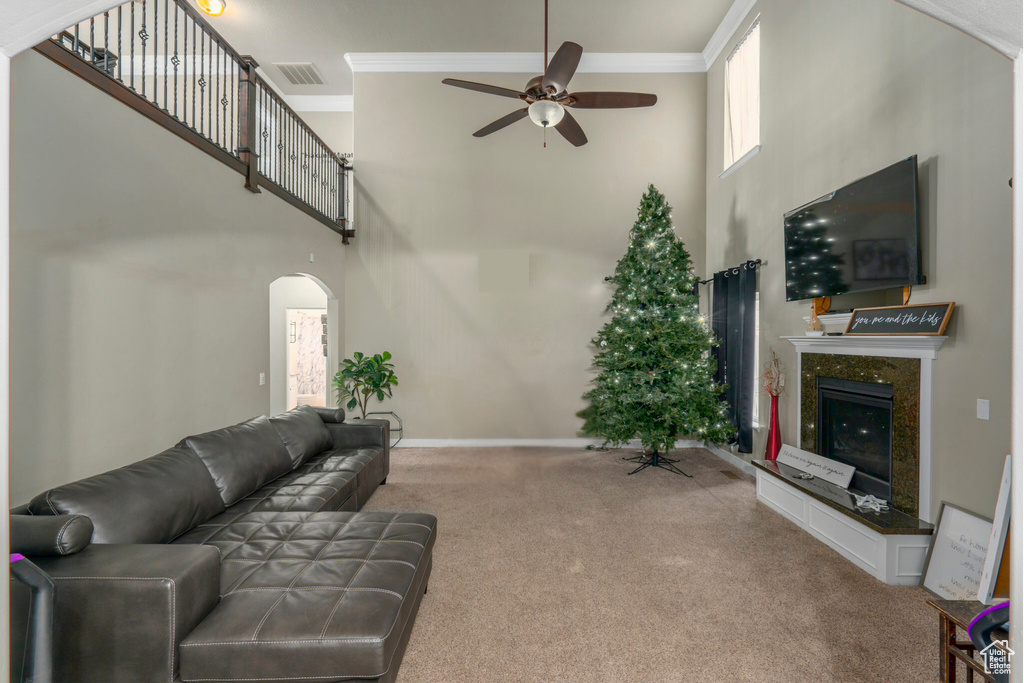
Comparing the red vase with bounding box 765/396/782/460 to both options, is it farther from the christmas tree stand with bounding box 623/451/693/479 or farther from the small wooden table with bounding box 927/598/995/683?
the small wooden table with bounding box 927/598/995/683

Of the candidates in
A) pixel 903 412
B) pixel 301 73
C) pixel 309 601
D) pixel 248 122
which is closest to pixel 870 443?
pixel 903 412

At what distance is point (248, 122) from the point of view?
3887 millimetres

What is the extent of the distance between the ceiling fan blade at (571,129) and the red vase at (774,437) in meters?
2.85

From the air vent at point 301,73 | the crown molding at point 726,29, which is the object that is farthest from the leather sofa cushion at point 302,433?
the crown molding at point 726,29

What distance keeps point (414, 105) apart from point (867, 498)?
19.6 feet

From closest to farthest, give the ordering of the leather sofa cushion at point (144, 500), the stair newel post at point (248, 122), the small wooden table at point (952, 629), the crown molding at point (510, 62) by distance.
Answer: the small wooden table at point (952, 629)
the leather sofa cushion at point (144, 500)
the stair newel post at point (248, 122)
the crown molding at point (510, 62)

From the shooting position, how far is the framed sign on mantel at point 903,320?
2621 mm

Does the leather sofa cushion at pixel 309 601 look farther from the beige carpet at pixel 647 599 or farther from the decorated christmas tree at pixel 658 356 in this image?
the decorated christmas tree at pixel 658 356

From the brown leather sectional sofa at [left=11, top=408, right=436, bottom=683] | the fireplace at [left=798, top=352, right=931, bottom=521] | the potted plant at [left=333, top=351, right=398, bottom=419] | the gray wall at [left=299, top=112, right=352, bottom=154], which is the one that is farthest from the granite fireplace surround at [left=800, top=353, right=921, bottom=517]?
the gray wall at [left=299, top=112, right=352, bottom=154]

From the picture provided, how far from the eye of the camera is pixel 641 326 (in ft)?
16.1

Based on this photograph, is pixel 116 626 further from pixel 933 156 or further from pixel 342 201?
pixel 342 201

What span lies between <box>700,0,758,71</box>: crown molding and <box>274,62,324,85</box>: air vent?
4822mm

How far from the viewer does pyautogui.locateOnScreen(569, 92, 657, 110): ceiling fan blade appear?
3635 millimetres

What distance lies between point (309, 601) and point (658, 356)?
392 centimetres
